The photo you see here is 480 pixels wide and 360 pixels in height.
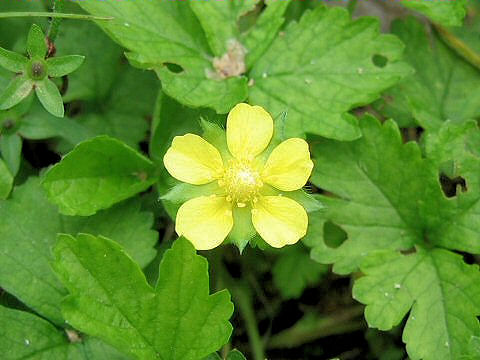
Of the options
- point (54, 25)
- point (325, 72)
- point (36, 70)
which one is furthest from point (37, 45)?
point (325, 72)

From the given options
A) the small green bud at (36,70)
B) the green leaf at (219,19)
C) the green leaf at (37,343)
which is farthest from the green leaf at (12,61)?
the green leaf at (37,343)

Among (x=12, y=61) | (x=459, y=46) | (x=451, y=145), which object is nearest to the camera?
(x=12, y=61)

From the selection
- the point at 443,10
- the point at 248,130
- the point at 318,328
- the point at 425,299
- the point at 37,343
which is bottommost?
the point at 318,328

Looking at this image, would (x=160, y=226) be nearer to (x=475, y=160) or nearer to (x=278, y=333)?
(x=278, y=333)

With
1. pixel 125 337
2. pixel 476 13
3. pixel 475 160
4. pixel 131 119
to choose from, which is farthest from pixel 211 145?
pixel 476 13

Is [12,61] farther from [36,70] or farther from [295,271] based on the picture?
[295,271]

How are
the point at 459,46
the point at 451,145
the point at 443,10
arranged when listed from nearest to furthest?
the point at 451,145 < the point at 443,10 < the point at 459,46
